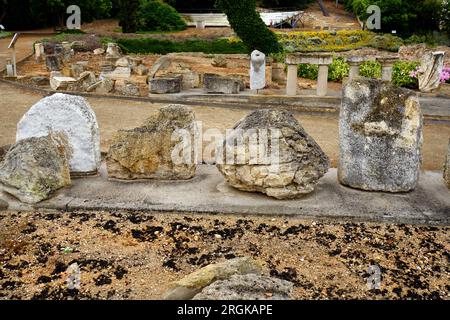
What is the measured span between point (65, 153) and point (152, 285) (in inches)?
120

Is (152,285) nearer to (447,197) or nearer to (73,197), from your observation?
(73,197)

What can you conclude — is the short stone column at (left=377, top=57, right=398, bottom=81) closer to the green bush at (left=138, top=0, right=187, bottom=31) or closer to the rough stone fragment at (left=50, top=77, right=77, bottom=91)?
the rough stone fragment at (left=50, top=77, right=77, bottom=91)

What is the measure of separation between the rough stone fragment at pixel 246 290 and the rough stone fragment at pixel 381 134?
10.3ft

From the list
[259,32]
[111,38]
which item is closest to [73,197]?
[259,32]

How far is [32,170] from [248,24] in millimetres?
13774

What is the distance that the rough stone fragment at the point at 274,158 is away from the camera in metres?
6.62

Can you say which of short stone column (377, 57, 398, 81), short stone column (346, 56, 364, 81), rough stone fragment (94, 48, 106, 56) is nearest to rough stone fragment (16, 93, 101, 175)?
short stone column (346, 56, 364, 81)

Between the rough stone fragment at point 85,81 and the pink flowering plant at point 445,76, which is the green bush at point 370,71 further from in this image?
the rough stone fragment at point 85,81

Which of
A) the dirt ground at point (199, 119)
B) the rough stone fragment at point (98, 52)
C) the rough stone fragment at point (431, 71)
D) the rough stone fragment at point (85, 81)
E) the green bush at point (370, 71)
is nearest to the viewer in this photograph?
the dirt ground at point (199, 119)

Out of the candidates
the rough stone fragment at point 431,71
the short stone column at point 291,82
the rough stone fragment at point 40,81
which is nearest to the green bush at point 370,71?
the rough stone fragment at point 431,71

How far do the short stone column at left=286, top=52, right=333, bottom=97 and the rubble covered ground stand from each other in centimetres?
839

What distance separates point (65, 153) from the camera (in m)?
7.20

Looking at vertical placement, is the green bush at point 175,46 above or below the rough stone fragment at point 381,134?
above
